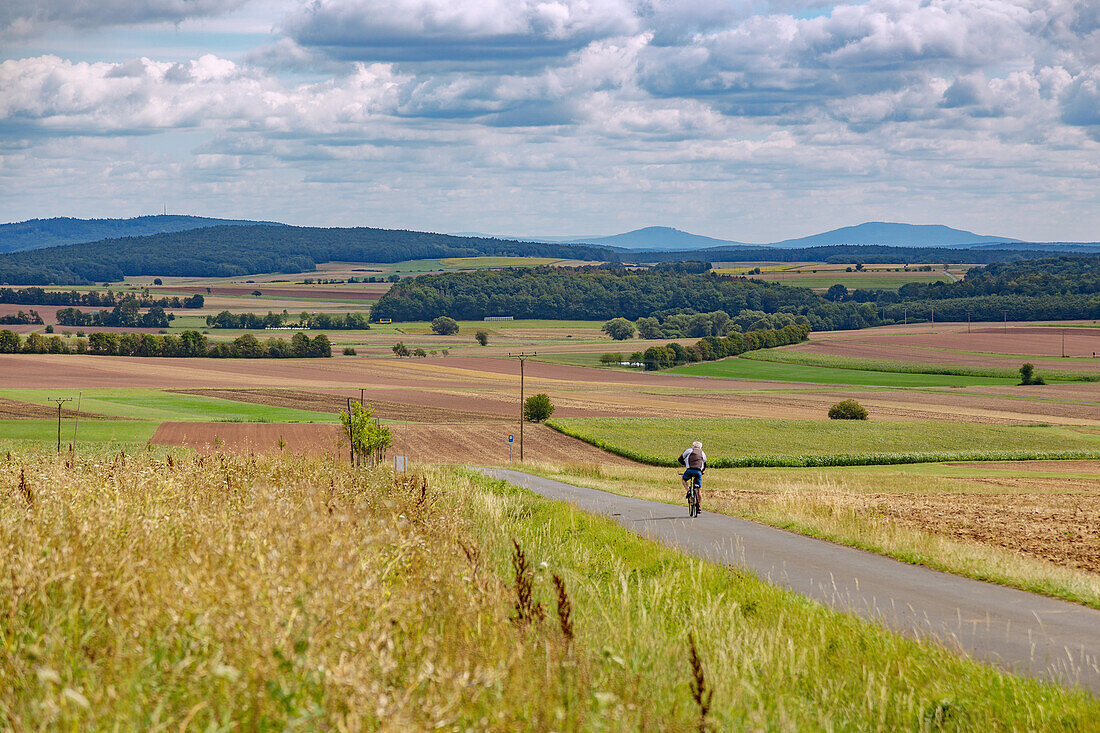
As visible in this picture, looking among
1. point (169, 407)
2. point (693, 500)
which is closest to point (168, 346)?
point (169, 407)

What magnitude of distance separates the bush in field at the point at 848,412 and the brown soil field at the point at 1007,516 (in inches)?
1860

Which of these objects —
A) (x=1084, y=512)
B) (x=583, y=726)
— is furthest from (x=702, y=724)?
(x=1084, y=512)

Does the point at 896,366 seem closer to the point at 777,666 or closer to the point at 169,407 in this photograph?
the point at 169,407

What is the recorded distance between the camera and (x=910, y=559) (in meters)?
14.8

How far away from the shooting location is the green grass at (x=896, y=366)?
10562 cm

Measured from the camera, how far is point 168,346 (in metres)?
122

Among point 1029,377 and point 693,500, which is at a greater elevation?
point 693,500

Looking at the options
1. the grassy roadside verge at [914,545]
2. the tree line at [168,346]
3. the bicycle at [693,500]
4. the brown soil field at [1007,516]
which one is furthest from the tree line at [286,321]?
the bicycle at [693,500]

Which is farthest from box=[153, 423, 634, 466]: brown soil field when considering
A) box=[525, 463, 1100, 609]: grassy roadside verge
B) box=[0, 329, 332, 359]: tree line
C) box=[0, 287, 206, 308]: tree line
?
box=[0, 287, 206, 308]: tree line

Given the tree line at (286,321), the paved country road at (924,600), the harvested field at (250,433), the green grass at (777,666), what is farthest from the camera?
the tree line at (286,321)

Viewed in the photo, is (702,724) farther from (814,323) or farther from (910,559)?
(814,323)

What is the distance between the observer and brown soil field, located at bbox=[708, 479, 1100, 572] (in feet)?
59.8

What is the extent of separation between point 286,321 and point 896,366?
96612 millimetres

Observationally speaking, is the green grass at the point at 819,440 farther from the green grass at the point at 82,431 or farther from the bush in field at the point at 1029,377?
the bush in field at the point at 1029,377
